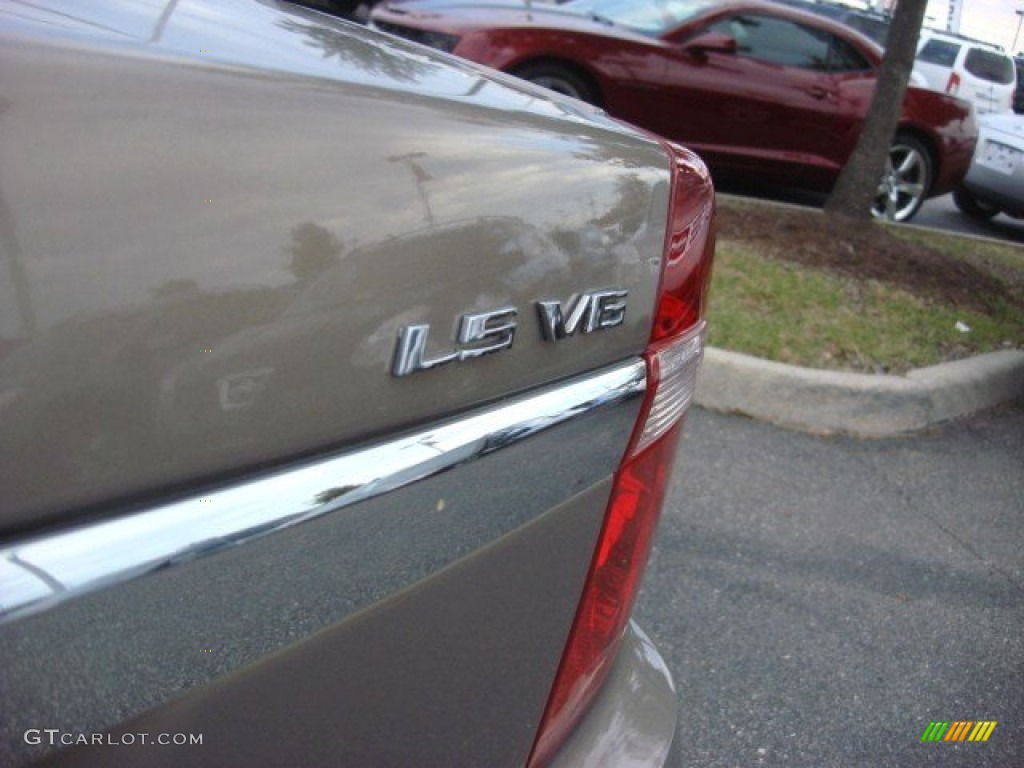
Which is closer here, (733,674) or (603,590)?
(603,590)

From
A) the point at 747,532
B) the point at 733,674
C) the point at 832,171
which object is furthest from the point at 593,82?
the point at 733,674

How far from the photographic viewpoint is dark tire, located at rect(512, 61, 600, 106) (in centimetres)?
693

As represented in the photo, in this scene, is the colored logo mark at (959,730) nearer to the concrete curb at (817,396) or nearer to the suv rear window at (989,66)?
the concrete curb at (817,396)

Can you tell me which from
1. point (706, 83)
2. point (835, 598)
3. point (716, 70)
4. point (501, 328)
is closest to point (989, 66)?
point (716, 70)

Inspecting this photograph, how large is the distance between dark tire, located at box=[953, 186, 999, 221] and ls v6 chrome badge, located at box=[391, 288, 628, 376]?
34.1ft

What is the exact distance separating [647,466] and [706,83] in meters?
6.67

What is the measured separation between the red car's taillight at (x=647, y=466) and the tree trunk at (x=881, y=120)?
18.9 ft

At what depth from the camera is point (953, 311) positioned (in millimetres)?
5512

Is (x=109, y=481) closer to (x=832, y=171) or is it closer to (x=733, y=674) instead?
(x=733, y=674)

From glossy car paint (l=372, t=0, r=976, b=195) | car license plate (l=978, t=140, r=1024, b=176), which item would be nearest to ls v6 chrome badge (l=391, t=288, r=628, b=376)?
glossy car paint (l=372, t=0, r=976, b=195)

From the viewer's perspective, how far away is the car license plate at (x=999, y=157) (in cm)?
938

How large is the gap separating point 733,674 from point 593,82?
5.37 m

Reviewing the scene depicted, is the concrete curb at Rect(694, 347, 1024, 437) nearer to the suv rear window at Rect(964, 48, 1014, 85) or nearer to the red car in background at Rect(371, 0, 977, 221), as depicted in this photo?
the red car in background at Rect(371, 0, 977, 221)

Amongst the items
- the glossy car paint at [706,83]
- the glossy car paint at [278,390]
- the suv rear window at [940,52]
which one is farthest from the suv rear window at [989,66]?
the glossy car paint at [278,390]
